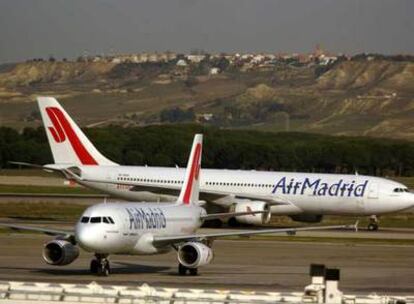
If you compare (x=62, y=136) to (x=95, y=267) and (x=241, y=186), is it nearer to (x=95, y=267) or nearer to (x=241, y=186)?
(x=241, y=186)

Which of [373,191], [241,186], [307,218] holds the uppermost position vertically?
[241,186]

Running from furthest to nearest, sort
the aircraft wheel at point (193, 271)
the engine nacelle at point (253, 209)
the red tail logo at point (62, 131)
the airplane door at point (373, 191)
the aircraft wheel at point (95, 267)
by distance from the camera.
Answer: the red tail logo at point (62, 131), the airplane door at point (373, 191), the engine nacelle at point (253, 209), the aircraft wheel at point (193, 271), the aircraft wheel at point (95, 267)

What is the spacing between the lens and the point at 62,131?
264ft

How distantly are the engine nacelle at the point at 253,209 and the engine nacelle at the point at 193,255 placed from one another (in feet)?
97.1

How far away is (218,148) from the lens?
582 feet

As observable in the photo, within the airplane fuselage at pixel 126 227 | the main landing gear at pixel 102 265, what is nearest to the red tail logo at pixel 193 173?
the airplane fuselage at pixel 126 227

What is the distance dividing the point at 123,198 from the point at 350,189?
15543 millimetres

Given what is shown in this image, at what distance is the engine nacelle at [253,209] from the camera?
74.0 metres

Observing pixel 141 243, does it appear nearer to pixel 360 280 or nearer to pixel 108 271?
pixel 108 271

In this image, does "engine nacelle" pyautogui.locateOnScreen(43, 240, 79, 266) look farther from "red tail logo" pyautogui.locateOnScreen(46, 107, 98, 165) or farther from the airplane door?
"red tail logo" pyautogui.locateOnScreen(46, 107, 98, 165)

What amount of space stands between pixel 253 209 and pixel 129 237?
3204 cm

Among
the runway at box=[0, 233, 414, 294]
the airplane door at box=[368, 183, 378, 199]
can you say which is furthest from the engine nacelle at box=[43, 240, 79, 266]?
the airplane door at box=[368, 183, 378, 199]

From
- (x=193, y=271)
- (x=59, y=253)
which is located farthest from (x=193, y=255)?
(x=59, y=253)

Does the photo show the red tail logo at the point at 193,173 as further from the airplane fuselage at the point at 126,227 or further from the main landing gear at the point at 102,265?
the main landing gear at the point at 102,265
